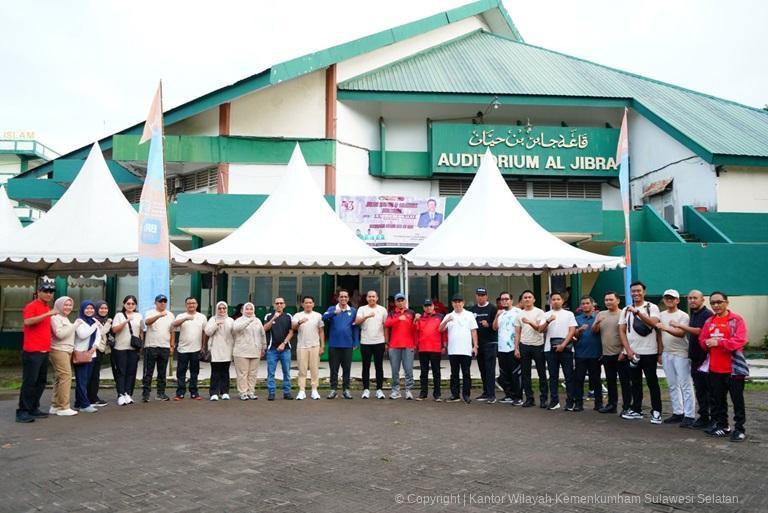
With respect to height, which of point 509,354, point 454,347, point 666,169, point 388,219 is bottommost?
point 509,354

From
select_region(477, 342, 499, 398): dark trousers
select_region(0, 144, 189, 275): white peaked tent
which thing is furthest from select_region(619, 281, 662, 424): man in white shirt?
select_region(0, 144, 189, 275): white peaked tent

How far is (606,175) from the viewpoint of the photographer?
1858 cm

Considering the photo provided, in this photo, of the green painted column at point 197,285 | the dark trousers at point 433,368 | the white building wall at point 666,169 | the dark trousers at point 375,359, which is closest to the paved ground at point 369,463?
the dark trousers at point 433,368

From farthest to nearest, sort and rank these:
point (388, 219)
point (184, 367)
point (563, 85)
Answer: point (563, 85)
point (388, 219)
point (184, 367)

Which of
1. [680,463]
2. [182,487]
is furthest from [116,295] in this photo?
[680,463]

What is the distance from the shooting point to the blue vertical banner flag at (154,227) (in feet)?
30.5

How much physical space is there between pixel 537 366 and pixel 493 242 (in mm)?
3543

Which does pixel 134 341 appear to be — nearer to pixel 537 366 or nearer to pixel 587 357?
pixel 537 366

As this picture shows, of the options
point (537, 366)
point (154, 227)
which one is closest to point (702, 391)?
point (537, 366)

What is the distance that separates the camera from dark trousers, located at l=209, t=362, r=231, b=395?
8664 millimetres

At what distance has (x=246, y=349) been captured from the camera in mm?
8641

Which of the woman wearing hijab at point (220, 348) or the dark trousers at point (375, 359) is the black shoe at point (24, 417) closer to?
the woman wearing hijab at point (220, 348)

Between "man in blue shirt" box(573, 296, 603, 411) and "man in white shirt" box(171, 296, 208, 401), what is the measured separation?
5.46m

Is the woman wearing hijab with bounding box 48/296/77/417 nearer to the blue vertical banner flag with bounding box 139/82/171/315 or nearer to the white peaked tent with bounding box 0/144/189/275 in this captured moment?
the blue vertical banner flag with bounding box 139/82/171/315
